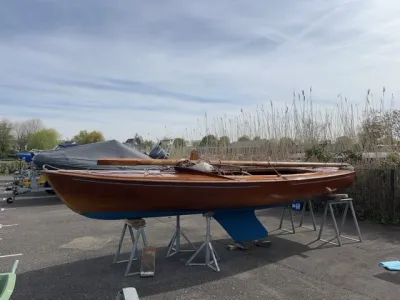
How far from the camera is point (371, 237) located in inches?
222

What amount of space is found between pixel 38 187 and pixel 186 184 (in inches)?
302

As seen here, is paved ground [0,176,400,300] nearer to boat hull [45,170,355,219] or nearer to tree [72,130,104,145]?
boat hull [45,170,355,219]

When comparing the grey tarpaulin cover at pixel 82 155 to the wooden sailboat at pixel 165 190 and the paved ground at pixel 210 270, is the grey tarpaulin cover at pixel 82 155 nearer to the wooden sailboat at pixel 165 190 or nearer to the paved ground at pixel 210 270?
the paved ground at pixel 210 270

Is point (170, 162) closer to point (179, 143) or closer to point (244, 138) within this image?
point (244, 138)

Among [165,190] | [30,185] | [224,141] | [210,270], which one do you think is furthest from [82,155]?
[210,270]

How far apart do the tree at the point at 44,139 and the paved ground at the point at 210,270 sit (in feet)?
129

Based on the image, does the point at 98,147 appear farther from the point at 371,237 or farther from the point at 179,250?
the point at 371,237

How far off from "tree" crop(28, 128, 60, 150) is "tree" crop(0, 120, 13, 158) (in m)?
3.71

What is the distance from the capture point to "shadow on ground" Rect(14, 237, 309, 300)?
11.7 ft

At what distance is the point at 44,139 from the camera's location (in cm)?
4356

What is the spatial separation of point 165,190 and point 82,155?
6923mm

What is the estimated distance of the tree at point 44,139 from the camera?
42138 mm

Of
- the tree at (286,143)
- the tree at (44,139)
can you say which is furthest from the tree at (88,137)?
the tree at (286,143)

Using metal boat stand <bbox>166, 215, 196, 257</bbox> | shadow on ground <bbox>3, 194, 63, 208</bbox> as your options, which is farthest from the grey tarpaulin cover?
metal boat stand <bbox>166, 215, 196, 257</bbox>
